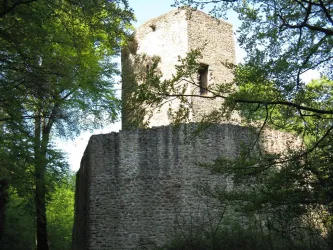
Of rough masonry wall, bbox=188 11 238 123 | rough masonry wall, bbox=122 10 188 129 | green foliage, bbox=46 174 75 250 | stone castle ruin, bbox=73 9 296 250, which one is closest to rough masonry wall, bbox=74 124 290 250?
stone castle ruin, bbox=73 9 296 250

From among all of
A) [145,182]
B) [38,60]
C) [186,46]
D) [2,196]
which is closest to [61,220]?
[2,196]

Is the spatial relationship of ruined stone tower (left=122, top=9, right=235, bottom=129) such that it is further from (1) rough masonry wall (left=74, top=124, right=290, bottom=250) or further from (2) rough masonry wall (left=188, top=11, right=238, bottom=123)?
(1) rough masonry wall (left=74, top=124, right=290, bottom=250)

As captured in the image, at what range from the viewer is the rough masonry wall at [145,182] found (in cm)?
1067

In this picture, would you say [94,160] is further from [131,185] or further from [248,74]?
[248,74]

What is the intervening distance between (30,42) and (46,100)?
5.52ft

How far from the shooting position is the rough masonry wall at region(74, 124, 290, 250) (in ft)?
35.0

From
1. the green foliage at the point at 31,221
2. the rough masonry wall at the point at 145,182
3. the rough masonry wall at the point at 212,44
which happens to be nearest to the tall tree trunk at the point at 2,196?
the green foliage at the point at 31,221

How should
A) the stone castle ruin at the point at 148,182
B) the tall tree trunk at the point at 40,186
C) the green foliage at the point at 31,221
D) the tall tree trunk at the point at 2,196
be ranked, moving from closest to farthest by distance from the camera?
1. the stone castle ruin at the point at 148,182
2. the tall tree trunk at the point at 2,196
3. the tall tree trunk at the point at 40,186
4. the green foliage at the point at 31,221

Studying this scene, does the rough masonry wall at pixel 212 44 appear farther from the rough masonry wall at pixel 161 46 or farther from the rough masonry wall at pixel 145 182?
the rough masonry wall at pixel 145 182

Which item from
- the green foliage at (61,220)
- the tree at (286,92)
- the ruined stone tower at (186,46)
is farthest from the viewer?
the green foliage at (61,220)

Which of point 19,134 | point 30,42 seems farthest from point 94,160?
point 30,42

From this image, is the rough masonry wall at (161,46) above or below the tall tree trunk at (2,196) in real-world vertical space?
above

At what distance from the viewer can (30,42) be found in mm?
8664

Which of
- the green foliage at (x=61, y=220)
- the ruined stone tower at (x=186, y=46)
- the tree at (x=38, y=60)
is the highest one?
the ruined stone tower at (x=186, y=46)
